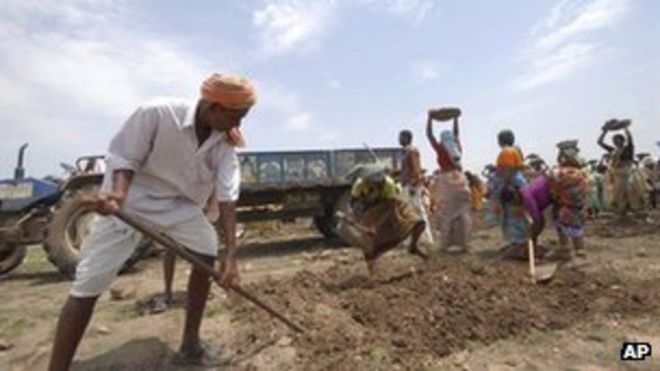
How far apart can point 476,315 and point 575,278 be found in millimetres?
1600

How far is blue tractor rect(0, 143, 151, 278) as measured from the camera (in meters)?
7.42

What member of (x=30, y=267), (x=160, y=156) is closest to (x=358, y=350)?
(x=160, y=156)

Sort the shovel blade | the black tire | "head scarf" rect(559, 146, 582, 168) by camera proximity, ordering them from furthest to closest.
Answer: the black tire → "head scarf" rect(559, 146, 582, 168) → the shovel blade

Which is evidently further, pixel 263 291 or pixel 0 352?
pixel 263 291

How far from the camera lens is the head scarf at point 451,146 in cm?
777

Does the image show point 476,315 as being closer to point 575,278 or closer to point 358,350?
point 358,350

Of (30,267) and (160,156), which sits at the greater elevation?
Result: (160,156)

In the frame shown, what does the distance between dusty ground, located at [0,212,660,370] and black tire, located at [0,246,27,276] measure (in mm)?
1765

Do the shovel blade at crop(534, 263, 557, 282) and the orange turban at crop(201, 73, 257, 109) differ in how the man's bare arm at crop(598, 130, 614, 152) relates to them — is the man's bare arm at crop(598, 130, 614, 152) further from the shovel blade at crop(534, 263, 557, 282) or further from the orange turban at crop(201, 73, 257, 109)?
the orange turban at crop(201, 73, 257, 109)

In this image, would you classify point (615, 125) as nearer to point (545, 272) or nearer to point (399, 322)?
point (545, 272)

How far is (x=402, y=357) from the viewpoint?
3.72 meters

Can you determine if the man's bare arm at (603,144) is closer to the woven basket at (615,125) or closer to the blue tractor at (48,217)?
the woven basket at (615,125)

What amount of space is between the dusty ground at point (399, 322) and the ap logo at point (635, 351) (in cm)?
6

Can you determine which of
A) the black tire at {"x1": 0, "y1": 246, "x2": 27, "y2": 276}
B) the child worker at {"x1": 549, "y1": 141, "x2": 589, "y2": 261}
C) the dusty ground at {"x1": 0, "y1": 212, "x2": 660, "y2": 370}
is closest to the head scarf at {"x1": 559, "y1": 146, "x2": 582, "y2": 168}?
the child worker at {"x1": 549, "y1": 141, "x2": 589, "y2": 261}
